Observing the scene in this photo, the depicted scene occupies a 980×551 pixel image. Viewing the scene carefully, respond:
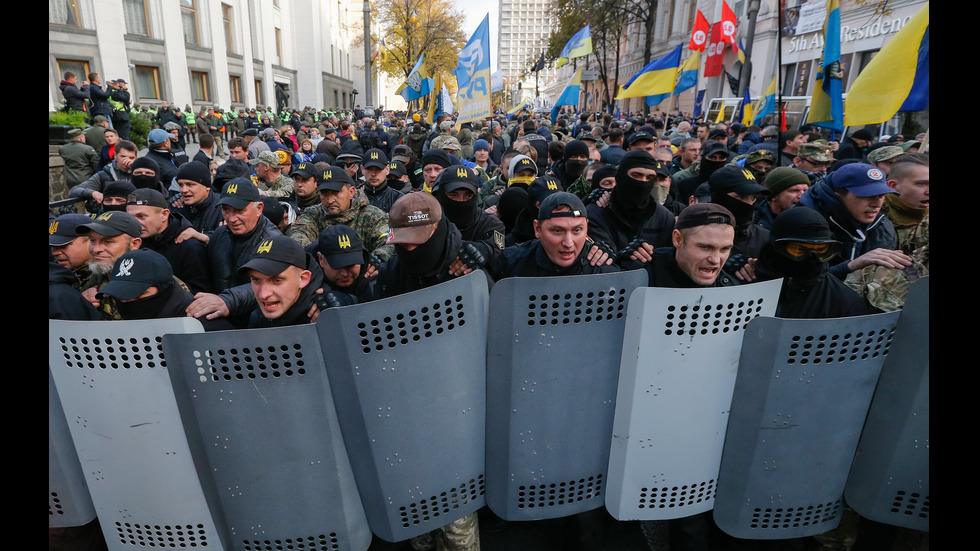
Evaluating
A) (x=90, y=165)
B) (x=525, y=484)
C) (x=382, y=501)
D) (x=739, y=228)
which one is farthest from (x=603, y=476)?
(x=90, y=165)

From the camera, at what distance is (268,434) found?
75.5 inches

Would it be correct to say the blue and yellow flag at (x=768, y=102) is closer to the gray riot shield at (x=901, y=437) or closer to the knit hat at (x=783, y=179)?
the knit hat at (x=783, y=179)

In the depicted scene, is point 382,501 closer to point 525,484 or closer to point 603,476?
point 525,484

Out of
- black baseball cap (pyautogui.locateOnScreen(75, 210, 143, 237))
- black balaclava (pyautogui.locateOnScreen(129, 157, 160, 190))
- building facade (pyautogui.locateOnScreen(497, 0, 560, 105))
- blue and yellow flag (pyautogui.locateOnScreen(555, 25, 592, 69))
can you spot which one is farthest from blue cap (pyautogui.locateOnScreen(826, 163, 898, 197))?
building facade (pyautogui.locateOnScreen(497, 0, 560, 105))

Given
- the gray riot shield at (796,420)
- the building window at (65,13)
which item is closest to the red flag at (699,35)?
the gray riot shield at (796,420)

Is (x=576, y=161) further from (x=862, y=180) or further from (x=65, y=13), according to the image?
(x=65, y=13)

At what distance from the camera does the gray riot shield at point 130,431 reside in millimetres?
1793

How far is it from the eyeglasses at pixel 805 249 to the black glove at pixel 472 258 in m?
1.56

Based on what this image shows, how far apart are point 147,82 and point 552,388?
32479 mm

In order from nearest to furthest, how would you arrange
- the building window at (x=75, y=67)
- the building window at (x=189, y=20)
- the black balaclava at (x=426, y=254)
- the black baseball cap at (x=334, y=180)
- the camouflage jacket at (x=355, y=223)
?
the black balaclava at (x=426, y=254), the black baseball cap at (x=334, y=180), the camouflage jacket at (x=355, y=223), the building window at (x=75, y=67), the building window at (x=189, y=20)

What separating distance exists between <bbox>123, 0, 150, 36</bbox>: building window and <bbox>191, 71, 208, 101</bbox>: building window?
11.0 ft

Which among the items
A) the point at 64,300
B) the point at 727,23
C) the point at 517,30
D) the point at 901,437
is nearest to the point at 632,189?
the point at 901,437

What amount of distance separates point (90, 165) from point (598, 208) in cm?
828

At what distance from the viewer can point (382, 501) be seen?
2117mm
